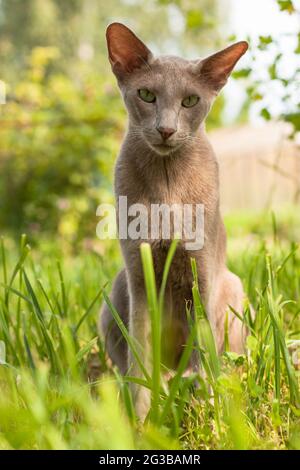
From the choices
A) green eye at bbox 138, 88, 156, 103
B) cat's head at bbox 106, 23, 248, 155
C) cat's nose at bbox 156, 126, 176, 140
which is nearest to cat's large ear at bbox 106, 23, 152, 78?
cat's head at bbox 106, 23, 248, 155

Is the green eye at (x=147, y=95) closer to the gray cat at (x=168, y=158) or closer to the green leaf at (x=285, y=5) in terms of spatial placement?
the gray cat at (x=168, y=158)

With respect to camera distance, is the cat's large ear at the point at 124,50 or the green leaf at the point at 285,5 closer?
the cat's large ear at the point at 124,50

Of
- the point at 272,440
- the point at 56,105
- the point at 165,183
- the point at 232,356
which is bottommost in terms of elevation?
the point at 272,440

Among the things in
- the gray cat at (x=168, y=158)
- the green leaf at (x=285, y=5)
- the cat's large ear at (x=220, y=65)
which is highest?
the green leaf at (x=285, y=5)

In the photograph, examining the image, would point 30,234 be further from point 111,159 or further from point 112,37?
point 112,37

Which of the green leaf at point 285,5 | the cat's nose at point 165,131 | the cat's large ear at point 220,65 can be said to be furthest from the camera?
the green leaf at point 285,5

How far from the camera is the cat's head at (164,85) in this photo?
60.7 inches

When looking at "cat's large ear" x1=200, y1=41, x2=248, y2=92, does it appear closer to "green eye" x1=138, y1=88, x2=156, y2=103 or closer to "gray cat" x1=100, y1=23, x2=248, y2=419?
"gray cat" x1=100, y1=23, x2=248, y2=419

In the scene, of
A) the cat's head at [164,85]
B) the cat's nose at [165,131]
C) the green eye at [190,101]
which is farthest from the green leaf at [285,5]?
the cat's nose at [165,131]

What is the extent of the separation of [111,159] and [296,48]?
119 inches

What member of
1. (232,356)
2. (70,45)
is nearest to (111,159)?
(232,356)

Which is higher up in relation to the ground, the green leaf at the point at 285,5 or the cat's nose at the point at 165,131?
the green leaf at the point at 285,5

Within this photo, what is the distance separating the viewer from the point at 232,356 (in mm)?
1393

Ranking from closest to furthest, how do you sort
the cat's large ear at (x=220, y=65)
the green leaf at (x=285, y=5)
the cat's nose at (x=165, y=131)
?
the cat's nose at (x=165, y=131), the cat's large ear at (x=220, y=65), the green leaf at (x=285, y=5)
